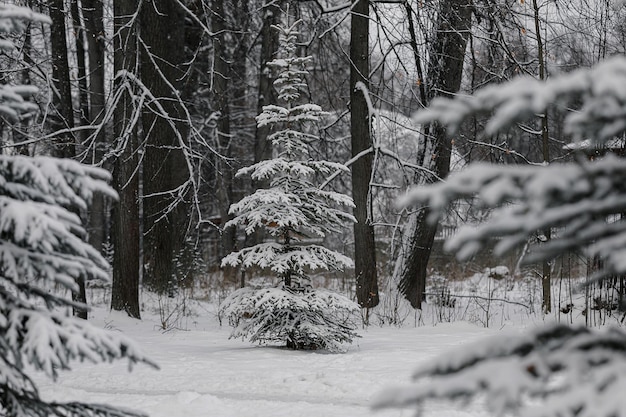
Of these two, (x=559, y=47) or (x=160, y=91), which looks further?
(x=160, y=91)

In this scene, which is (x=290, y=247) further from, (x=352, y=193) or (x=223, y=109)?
(x=223, y=109)

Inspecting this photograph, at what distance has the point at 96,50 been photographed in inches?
685

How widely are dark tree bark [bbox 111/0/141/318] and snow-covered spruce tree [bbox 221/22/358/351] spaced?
140 inches

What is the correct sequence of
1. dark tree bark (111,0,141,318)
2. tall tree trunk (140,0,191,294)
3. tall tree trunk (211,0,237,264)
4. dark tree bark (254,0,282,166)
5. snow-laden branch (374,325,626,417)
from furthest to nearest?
1. tall tree trunk (211,0,237,264)
2. dark tree bark (254,0,282,166)
3. tall tree trunk (140,0,191,294)
4. dark tree bark (111,0,141,318)
5. snow-laden branch (374,325,626,417)

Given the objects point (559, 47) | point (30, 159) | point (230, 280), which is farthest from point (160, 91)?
point (30, 159)

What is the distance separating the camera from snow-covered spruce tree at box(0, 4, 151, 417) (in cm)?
245

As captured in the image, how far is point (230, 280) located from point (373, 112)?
7.09m

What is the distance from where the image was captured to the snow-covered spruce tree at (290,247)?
7203mm

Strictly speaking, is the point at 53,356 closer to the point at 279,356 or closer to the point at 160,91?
the point at 279,356

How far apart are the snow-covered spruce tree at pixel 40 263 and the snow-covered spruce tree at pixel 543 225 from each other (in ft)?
4.74

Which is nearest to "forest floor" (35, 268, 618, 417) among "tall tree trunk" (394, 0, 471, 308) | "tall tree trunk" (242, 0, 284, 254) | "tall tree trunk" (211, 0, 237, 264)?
"tall tree trunk" (394, 0, 471, 308)

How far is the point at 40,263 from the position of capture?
8.35 feet

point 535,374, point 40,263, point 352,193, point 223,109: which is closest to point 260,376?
point 40,263

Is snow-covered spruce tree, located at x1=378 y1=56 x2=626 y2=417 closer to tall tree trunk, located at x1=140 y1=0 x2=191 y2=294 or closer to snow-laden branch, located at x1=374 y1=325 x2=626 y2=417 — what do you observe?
snow-laden branch, located at x1=374 y1=325 x2=626 y2=417
